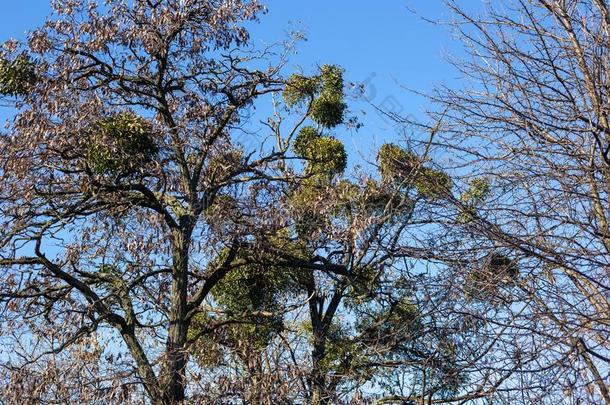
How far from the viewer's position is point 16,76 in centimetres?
909

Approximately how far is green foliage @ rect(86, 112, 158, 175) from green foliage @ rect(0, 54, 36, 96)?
1.04 m

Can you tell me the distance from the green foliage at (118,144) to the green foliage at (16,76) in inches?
40.9

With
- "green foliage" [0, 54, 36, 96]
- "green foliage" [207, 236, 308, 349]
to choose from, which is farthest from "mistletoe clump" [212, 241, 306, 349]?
"green foliage" [0, 54, 36, 96]

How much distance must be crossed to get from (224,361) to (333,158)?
530cm

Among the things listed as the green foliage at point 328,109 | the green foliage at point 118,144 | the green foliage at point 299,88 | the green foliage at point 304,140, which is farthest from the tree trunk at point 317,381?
the green foliage at point 328,109

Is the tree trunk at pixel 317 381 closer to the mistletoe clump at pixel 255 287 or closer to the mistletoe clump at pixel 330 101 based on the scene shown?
the mistletoe clump at pixel 255 287

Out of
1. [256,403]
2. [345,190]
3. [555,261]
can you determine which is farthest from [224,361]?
[555,261]

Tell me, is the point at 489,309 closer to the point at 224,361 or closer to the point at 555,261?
the point at 555,261

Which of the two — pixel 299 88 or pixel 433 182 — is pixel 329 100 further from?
pixel 433 182

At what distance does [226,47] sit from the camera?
32.5 ft

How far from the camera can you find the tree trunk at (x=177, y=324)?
892cm

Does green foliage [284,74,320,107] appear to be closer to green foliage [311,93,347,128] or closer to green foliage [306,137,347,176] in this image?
green foliage [311,93,347,128]

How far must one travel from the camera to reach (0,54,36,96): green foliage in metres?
9.09

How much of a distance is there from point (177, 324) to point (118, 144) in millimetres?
2314
